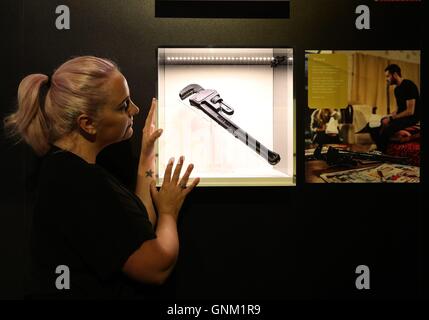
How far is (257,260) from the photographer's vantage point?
1.76 m

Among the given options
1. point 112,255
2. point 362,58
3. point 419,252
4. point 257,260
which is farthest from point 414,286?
point 112,255

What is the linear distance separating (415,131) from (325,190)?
429 mm

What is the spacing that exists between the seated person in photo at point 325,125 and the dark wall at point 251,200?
0.17 ft

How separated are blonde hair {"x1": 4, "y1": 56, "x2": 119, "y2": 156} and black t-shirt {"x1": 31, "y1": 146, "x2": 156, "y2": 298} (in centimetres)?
13

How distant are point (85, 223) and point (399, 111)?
1.26 metres

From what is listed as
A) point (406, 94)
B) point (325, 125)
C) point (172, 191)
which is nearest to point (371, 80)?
point (406, 94)

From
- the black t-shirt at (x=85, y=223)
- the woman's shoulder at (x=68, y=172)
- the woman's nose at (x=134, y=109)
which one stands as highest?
the woman's nose at (x=134, y=109)

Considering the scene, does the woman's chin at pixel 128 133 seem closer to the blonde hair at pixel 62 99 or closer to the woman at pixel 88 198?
the woman at pixel 88 198

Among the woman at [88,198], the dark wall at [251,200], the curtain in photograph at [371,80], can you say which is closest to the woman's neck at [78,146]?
the woman at [88,198]

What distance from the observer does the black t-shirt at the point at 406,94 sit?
1.75 meters

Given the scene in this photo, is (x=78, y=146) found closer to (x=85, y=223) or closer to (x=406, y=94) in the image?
(x=85, y=223)

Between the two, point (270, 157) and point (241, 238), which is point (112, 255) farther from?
point (270, 157)

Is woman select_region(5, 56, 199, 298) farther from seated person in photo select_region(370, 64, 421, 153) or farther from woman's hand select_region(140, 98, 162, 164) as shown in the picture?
seated person in photo select_region(370, 64, 421, 153)

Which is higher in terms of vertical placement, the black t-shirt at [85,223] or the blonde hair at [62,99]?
the blonde hair at [62,99]
